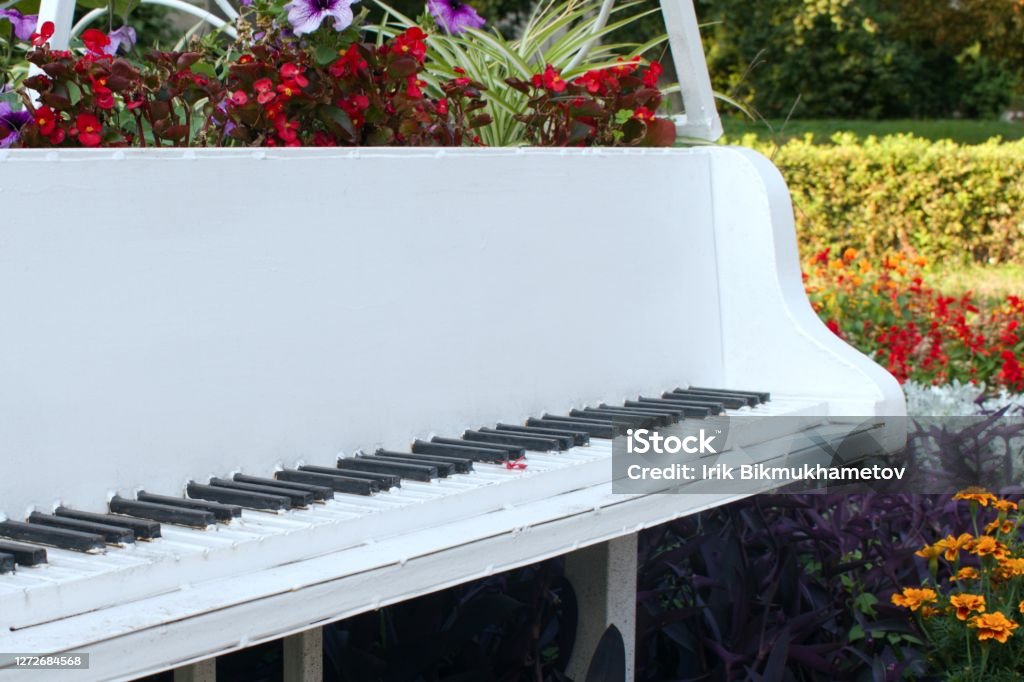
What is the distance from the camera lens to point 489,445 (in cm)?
192

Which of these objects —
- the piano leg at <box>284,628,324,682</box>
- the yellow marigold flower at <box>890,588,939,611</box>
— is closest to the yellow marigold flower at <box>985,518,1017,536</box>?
the yellow marigold flower at <box>890,588,939,611</box>

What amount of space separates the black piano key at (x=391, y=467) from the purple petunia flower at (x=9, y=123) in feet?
2.28

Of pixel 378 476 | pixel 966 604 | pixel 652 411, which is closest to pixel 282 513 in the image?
pixel 378 476

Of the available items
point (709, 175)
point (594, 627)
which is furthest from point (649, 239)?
point (594, 627)

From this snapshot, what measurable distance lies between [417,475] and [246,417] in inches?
9.8

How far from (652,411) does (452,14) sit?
1.11 m

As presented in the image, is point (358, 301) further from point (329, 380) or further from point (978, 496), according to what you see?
point (978, 496)

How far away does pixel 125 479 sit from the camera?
157cm

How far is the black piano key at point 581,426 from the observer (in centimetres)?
204

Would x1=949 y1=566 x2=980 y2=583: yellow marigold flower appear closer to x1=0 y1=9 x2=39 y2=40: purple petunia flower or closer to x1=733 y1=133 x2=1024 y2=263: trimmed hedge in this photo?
x1=0 y1=9 x2=39 y2=40: purple petunia flower

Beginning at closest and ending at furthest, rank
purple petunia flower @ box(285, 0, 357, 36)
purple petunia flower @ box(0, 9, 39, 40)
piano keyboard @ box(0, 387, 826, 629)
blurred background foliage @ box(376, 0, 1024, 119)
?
piano keyboard @ box(0, 387, 826, 629) < purple petunia flower @ box(285, 0, 357, 36) < purple petunia flower @ box(0, 9, 39, 40) < blurred background foliage @ box(376, 0, 1024, 119)

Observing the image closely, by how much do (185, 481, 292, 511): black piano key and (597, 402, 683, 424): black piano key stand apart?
0.80 m

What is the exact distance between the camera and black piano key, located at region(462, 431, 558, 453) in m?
1.92

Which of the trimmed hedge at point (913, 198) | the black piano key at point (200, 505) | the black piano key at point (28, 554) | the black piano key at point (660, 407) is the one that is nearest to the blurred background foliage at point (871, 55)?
the trimmed hedge at point (913, 198)
